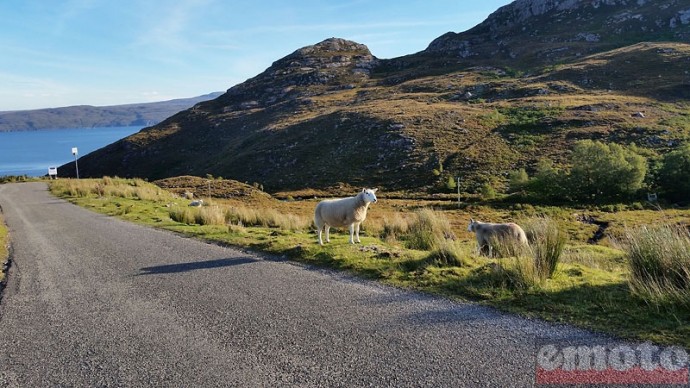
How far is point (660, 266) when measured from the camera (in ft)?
21.6

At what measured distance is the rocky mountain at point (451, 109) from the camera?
5738 cm

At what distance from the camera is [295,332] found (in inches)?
238

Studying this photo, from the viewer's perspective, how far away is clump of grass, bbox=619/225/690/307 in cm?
585

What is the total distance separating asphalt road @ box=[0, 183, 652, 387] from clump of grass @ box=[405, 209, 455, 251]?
4052 millimetres

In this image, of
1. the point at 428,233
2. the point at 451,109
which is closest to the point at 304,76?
the point at 451,109

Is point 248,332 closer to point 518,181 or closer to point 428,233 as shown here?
point 428,233

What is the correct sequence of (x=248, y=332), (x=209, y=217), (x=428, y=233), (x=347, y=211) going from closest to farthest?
(x=248, y=332) < (x=347, y=211) < (x=428, y=233) < (x=209, y=217)

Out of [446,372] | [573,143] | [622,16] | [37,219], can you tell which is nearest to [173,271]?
[446,372]

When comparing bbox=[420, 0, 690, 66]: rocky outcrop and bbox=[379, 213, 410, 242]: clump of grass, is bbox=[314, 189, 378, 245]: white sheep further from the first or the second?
bbox=[420, 0, 690, 66]: rocky outcrop

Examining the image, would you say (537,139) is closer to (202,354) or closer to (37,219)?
(37,219)

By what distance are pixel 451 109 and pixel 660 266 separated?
2722 inches

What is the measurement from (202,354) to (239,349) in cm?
47

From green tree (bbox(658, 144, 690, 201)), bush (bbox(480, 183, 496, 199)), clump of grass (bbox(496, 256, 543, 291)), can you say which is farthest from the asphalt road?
green tree (bbox(658, 144, 690, 201))

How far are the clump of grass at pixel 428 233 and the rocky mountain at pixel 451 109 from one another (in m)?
35.2
